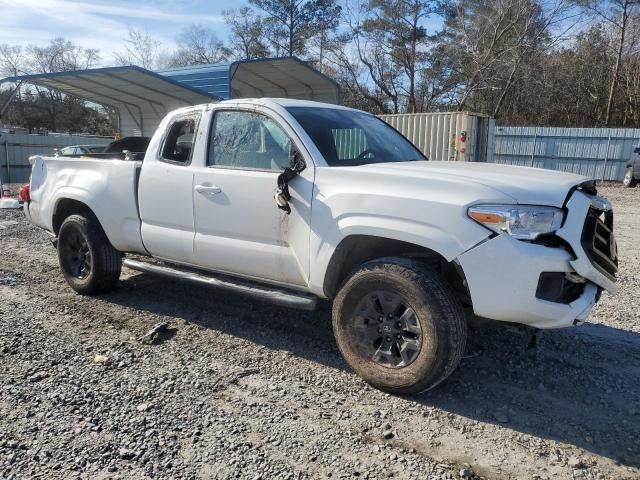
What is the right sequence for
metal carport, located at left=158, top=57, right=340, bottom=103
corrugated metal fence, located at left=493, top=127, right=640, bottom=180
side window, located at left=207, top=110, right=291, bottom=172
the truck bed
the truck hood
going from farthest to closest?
corrugated metal fence, located at left=493, top=127, right=640, bottom=180, metal carport, located at left=158, top=57, right=340, bottom=103, the truck bed, side window, located at left=207, top=110, right=291, bottom=172, the truck hood

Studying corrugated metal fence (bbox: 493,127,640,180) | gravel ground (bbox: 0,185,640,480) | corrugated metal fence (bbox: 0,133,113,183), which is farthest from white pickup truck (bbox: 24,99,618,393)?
corrugated metal fence (bbox: 493,127,640,180)

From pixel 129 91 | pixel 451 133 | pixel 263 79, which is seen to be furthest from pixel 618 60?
pixel 129 91

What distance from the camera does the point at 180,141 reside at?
4.74 metres

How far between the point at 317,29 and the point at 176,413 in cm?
3771

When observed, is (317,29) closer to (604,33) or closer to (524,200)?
(604,33)

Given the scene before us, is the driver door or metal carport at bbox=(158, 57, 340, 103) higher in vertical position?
metal carport at bbox=(158, 57, 340, 103)

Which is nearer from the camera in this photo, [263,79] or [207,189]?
[207,189]

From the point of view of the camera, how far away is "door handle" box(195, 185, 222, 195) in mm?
4234

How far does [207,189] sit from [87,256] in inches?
79.9

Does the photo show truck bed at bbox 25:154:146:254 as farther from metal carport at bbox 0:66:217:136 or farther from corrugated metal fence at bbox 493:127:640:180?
corrugated metal fence at bbox 493:127:640:180

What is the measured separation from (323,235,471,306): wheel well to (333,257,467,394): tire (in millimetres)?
141

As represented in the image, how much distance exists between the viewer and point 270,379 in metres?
3.74

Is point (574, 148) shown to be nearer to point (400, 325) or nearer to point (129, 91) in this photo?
point (129, 91)

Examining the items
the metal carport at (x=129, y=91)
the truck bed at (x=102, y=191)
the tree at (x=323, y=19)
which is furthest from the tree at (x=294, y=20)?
the truck bed at (x=102, y=191)
